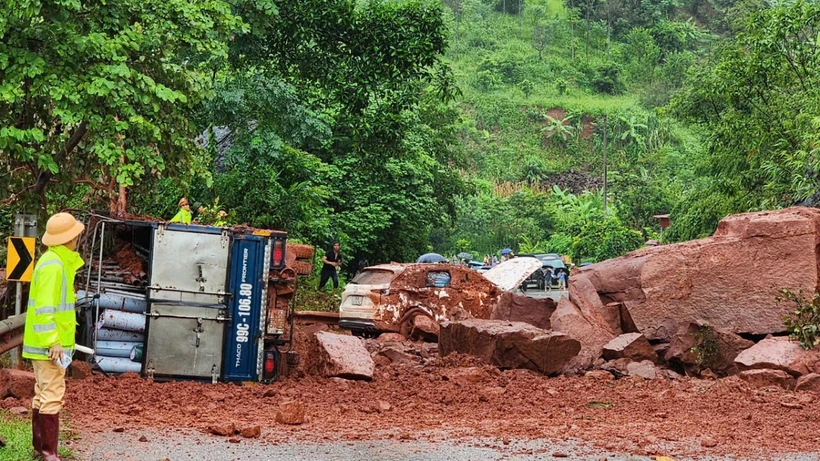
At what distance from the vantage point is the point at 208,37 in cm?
1546

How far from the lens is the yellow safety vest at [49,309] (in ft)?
27.1

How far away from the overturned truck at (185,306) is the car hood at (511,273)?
13.6m

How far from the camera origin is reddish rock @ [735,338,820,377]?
14.7 meters

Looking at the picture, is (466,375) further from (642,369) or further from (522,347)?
(642,369)

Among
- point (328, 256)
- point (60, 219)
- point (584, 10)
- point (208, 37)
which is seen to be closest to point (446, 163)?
point (328, 256)

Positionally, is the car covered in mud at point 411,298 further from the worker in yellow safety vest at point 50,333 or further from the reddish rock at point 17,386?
the worker in yellow safety vest at point 50,333

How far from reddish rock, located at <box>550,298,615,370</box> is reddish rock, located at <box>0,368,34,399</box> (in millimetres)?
8331

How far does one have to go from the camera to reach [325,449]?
9414 mm

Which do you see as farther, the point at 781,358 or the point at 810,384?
the point at 781,358

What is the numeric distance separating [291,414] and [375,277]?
11.4 metres

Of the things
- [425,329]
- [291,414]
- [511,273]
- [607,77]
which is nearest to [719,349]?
[425,329]

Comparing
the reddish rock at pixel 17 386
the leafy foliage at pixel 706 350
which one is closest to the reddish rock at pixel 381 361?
the leafy foliage at pixel 706 350

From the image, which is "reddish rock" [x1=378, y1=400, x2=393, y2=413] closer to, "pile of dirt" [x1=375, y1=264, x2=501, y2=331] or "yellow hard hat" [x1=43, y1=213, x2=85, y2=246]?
"yellow hard hat" [x1=43, y1=213, x2=85, y2=246]

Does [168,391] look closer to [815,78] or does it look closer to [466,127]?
[815,78]
